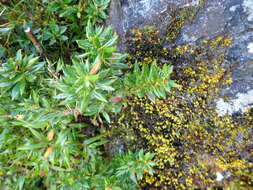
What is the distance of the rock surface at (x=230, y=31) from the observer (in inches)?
66.9

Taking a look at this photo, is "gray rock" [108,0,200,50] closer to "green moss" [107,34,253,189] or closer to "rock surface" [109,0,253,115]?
"rock surface" [109,0,253,115]

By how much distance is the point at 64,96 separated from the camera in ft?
4.88

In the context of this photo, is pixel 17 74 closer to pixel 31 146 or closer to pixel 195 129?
pixel 31 146

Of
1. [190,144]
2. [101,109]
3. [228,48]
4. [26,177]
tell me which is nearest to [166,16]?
[228,48]

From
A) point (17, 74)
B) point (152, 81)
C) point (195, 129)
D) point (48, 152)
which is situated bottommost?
point (195, 129)

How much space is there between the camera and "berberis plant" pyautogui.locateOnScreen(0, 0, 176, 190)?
1503 mm

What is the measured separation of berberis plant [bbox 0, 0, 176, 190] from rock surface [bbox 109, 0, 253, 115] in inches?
19.9

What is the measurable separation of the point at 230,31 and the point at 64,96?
1413 millimetres

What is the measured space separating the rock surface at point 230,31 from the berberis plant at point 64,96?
1.66 feet

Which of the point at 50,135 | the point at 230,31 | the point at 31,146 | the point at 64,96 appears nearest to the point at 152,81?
the point at 64,96

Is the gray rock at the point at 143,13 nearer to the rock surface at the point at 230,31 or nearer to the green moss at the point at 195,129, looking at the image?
the rock surface at the point at 230,31

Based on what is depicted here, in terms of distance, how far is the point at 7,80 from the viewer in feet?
5.70

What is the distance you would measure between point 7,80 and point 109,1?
1.27m

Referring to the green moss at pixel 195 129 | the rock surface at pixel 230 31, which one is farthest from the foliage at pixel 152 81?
the rock surface at pixel 230 31
